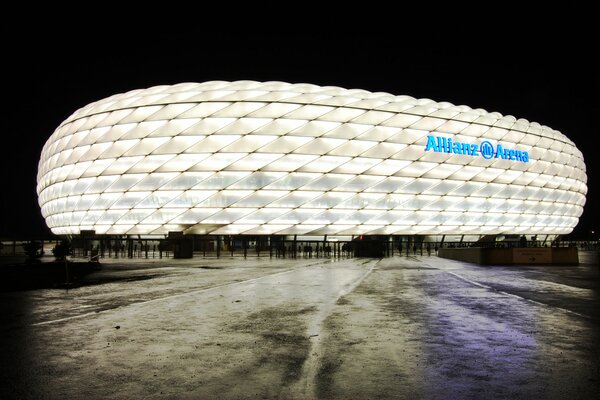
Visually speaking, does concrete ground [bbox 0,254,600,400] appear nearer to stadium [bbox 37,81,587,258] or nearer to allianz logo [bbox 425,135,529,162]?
stadium [bbox 37,81,587,258]

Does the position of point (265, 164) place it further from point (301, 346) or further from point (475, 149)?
point (301, 346)

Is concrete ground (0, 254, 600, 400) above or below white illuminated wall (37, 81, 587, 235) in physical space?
below

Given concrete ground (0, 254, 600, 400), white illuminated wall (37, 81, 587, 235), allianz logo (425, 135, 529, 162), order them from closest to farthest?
1. concrete ground (0, 254, 600, 400)
2. white illuminated wall (37, 81, 587, 235)
3. allianz logo (425, 135, 529, 162)

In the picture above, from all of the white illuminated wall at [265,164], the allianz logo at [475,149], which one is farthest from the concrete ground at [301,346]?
the allianz logo at [475,149]

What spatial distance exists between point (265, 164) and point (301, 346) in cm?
3210

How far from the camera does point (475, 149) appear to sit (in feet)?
143

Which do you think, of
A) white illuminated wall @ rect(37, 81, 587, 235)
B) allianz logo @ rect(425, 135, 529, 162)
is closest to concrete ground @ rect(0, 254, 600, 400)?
white illuminated wall @ rect(37, 81, 587, 235)

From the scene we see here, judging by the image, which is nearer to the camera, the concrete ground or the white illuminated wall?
the concrete ground

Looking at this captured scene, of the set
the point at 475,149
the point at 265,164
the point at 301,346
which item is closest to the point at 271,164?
the point at 265,164

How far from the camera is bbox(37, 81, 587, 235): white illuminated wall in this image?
37219 millimetres

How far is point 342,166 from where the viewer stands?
126 feet

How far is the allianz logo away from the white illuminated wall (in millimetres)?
506

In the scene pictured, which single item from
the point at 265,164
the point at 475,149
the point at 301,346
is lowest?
the point at 301,346

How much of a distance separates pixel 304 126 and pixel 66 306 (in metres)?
30.4
